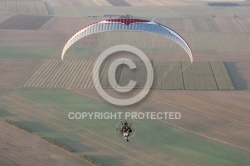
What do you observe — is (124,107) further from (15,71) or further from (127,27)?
(15,71)

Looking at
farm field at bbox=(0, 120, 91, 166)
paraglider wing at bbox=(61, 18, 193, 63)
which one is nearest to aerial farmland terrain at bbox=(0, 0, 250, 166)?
farm field at bbox=(0, 120, 91, 166)

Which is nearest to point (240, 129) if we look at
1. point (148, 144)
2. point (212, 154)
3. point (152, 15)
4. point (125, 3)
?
point (212, 154)

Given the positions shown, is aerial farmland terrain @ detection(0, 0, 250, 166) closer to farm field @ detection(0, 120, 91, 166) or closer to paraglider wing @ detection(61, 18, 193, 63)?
farm field @ detection(0, 120, 91, 166)

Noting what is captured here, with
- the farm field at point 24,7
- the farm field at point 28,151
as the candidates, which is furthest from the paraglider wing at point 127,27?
the farm field at point 24,7

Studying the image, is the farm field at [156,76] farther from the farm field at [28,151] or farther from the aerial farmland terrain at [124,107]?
the farm field at [28,151]

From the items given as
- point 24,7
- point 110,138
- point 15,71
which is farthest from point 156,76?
point 24,7

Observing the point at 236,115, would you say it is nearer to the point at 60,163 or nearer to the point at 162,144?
the point at 162,144
